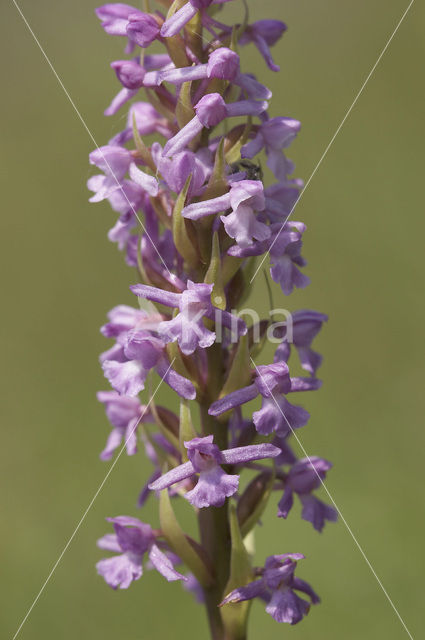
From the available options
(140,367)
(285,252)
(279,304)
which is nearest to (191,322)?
(140,367)

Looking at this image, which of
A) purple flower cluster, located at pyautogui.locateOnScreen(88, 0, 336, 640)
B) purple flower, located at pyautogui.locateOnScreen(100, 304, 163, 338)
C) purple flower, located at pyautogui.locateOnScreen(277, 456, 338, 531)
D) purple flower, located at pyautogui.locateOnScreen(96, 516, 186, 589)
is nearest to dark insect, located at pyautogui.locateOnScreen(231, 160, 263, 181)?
purple flower cluster, located at pyautogui.locateOnScreen(88, 0, 336, 640)

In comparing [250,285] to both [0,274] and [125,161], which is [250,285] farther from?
[0,274]

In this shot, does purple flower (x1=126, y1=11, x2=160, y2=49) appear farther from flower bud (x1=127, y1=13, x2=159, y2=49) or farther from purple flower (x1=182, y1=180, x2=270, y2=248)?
purple flower (x1=182, y1=180, x2=270, y2=248)

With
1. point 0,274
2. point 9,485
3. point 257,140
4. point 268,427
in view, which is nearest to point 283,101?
point 0,274

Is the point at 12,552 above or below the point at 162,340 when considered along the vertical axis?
below

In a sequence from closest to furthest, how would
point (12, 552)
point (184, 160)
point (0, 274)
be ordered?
point (184, 160) → point (12, 552) → point (0, 274)

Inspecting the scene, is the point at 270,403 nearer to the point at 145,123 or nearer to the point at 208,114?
the point at 208,114
